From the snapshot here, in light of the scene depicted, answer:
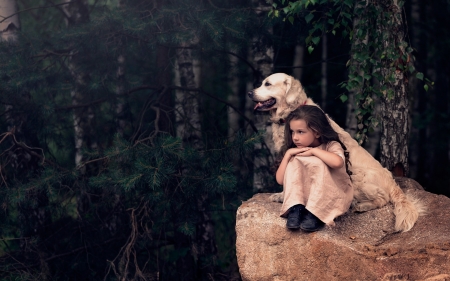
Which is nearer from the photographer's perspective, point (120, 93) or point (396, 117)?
point (396, 117)

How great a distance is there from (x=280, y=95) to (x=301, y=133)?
2.65ft

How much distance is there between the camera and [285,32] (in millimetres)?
7684

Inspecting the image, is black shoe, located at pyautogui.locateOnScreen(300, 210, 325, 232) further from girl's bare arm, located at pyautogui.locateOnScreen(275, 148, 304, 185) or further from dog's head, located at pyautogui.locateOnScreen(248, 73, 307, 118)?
dog's head, located at pyautogui.locateOnScreen(248, 73, 307, 118)

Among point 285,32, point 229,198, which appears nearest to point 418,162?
point 285,32

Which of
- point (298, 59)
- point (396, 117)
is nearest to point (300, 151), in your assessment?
point (396, 117)

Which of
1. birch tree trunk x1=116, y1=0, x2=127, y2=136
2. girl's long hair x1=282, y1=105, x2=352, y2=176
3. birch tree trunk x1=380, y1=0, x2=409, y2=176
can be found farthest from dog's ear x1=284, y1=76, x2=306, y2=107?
birch tree trunk x1=116, y1=0, x2=127, y2=136

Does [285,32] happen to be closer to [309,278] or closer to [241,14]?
[241,14]

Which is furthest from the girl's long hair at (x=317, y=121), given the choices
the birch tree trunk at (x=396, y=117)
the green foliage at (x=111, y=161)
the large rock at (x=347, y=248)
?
the birch tree trunk at (x=396, y=117)

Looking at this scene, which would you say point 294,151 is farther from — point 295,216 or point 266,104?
point 266,104

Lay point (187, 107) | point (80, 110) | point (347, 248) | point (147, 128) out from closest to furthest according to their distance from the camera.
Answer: point (347, 248)
point (147, 128)
point (187, 107)
point (80, 110)

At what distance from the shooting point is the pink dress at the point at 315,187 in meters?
4.57

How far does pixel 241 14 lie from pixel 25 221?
3735mm

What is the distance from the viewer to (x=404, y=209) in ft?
16.0

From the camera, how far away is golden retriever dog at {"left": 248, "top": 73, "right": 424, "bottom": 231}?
4.95 meters
